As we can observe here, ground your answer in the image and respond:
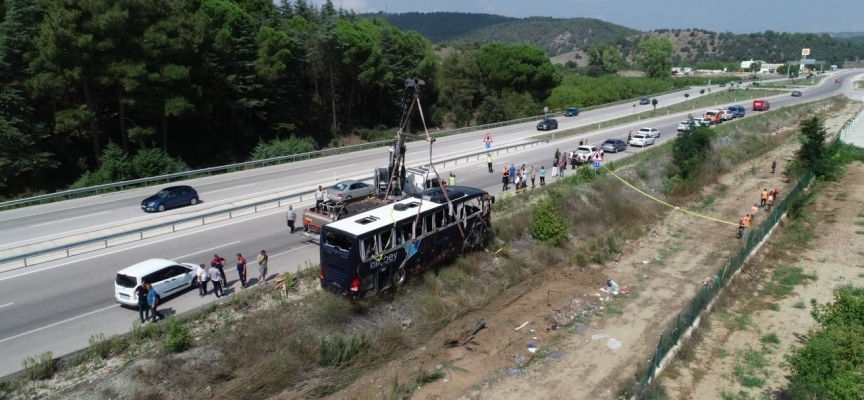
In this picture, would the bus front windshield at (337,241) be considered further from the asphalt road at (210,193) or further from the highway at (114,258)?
the asphalt road at (210,193)

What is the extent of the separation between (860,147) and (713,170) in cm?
2217

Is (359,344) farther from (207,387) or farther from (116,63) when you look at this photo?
(116,63)

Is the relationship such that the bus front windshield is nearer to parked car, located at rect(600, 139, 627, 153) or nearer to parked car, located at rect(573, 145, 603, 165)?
parked car, located at rect(573, 145, 603, 165)

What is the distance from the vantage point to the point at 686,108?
7762 cm

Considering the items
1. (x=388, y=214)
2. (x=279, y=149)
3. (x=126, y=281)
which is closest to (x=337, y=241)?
(x=388, y=214)

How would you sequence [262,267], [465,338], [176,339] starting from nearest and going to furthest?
[176,339] → [465,338] → [262,267]

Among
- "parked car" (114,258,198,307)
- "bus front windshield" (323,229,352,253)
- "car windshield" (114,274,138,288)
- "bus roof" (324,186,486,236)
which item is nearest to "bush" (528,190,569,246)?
"bus roof" (324,186,486,236)

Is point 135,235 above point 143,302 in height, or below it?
below

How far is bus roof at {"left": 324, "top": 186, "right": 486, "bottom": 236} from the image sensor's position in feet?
53.3

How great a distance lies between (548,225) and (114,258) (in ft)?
56.3

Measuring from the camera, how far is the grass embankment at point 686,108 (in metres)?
55.8

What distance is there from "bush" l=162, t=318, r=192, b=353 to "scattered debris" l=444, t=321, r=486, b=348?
7.11m

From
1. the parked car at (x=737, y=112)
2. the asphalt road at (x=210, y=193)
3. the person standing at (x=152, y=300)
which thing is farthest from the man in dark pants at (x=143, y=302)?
the parked car at (x=737, y=112)

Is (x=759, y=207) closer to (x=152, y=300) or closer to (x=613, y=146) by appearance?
(x=613, y=146)
